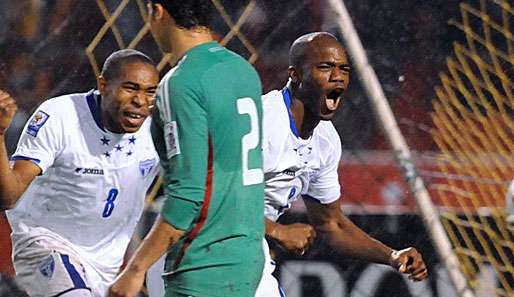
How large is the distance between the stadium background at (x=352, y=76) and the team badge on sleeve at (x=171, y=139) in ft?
8.55

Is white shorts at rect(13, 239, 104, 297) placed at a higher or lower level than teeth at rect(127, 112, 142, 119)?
lower

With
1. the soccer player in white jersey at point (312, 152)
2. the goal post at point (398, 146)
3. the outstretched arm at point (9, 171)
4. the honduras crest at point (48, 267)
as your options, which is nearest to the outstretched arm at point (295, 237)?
the soccer player in white jersey at point (312, 152)

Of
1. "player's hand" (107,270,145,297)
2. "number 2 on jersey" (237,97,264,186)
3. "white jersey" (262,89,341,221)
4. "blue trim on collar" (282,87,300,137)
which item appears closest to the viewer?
"player's hand" (107,270,145,297)

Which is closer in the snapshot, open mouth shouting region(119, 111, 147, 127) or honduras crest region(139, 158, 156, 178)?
open mouth shouting region(119, 111, 147, 127)

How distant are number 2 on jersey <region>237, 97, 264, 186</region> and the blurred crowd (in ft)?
9.28

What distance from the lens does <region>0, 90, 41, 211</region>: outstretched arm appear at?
4145mm

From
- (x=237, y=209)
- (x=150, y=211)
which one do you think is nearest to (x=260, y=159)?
(x=237, y=209)

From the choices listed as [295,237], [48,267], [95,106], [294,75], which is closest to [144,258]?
[295,237]

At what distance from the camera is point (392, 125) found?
5445 mm

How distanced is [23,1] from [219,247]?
142 inches

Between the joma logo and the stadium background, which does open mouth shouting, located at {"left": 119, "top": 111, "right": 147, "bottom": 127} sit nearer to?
the joma logo

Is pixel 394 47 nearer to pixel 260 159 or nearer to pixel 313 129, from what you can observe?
pixel 313 129

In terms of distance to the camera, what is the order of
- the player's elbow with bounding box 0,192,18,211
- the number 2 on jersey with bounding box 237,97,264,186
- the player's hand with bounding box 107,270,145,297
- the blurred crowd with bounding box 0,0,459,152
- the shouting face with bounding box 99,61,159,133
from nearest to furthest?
the player's hand with bounding box 107,270,145,297, the number 2 on jersey with bounding box 237,97,264,186, the player's elbow with bounding box 0,192,18,211, the shouting face with bounding box 99,61,159,133, the blurred crowd with bounding box 0,0,459,152

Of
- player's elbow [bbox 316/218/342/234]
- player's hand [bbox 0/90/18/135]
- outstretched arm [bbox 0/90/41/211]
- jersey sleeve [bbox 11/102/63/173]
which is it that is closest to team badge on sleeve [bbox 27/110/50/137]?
jersey sleeve [bbox 11/102/63/173]
